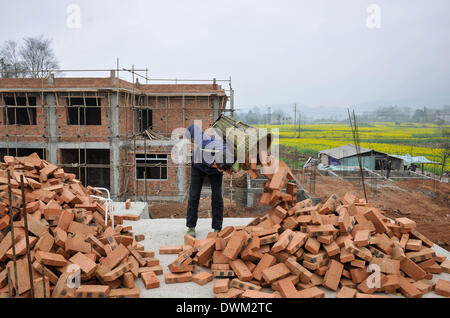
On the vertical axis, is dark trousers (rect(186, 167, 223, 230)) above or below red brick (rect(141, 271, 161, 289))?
above

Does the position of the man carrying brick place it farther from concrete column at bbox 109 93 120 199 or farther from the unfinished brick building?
concrete column at bbox 109 93 120 199

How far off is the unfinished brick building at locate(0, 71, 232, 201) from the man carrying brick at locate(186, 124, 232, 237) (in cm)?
903

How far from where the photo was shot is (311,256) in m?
3.68

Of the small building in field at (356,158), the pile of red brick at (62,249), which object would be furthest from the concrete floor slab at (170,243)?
the small building in field at (356,158)

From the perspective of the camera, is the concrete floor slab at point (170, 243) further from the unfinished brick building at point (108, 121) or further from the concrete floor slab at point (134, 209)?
the unfinished brick building at point (108, 121)

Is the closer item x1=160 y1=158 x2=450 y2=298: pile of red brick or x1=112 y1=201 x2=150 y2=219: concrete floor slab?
x1=160 y1=158 x2=450 y2=298: pile of red brick

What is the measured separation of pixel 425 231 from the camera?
10055 millimetres

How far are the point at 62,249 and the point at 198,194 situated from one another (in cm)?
194

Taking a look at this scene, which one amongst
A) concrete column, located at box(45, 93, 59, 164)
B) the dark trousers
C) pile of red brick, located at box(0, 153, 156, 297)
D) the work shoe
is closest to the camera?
pile of red brick, located at box(0, 153, 156, 297)

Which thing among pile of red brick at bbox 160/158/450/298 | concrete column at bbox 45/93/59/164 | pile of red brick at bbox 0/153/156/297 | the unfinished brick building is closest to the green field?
the unfinished brick building

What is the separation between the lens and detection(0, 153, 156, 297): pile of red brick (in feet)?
10.7

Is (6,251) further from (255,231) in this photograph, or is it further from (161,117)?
(161,117)

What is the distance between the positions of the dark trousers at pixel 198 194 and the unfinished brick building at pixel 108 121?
8.97 metres
